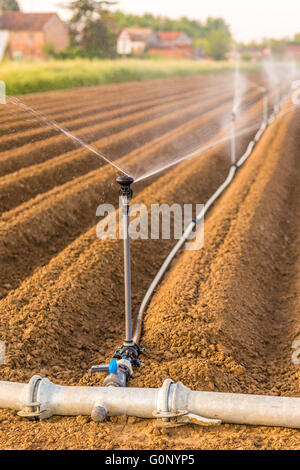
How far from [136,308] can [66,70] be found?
18965 mm

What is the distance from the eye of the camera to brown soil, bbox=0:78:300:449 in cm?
345

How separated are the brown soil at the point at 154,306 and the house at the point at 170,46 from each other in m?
27.9

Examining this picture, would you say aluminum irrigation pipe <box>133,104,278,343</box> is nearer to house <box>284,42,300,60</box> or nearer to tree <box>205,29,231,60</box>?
tree <box>205,29,231,60</box>

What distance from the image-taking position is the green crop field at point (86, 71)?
19.2m

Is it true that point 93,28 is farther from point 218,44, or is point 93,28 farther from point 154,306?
point 154,306

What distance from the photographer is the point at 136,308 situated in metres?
6.03

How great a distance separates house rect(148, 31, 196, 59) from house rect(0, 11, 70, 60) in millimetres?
6769

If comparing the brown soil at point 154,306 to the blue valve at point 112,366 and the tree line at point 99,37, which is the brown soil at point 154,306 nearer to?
the blue valve at point 112,366

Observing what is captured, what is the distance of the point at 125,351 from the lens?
Result: 4477 millimetres

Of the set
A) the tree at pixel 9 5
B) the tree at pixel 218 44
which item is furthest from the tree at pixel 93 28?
the tree at pixel 9 5

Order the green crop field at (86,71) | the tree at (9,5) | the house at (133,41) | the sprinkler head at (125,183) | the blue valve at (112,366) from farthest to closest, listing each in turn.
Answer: the tree at (9,5) < the house at (133,41) < the green crop field at (86,71) < the sprinkler head at (125,183) < the blue valve at (112,366)

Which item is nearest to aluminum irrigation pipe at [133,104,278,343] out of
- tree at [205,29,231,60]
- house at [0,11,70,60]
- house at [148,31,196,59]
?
tree at [205,29,231,60]

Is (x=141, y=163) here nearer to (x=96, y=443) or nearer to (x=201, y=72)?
(x=96, y=443)

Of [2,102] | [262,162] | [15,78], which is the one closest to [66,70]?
[15,78]
